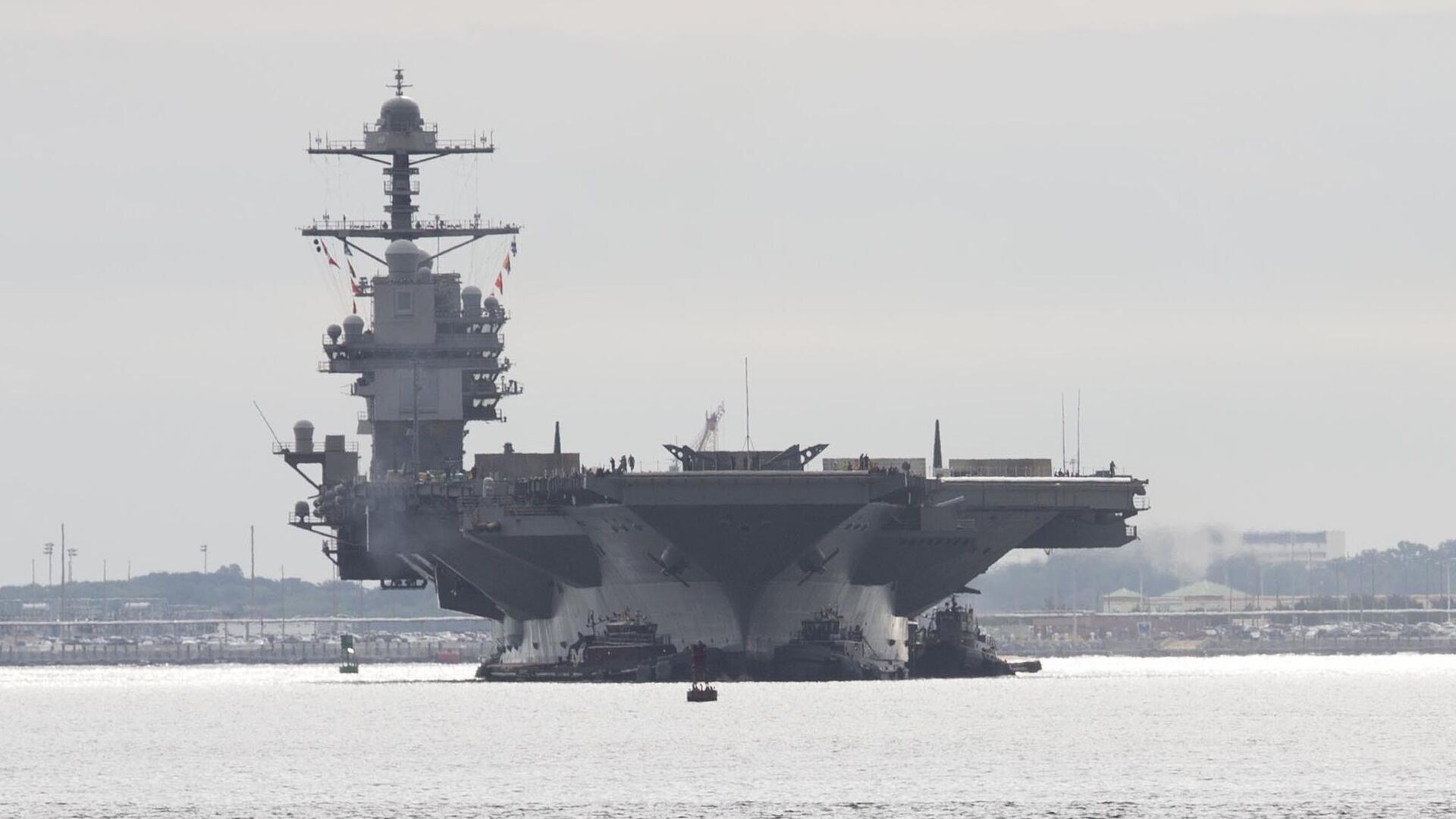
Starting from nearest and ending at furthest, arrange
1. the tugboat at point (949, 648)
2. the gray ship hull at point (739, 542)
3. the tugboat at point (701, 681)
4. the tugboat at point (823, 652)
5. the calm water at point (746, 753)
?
the calm water at point (746, 753) → the gray ship hull at point (739, 542) → the tugboat at point (701, 681) → the tugboat at point (823, 652) → the tugboat at point (949, 648)

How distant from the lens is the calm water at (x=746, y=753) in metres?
53.8

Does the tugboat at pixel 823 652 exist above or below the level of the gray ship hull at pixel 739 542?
below

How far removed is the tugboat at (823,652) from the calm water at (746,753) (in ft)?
2.92

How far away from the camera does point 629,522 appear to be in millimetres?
82250

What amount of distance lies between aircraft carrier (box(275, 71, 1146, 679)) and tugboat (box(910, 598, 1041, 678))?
4083 mm

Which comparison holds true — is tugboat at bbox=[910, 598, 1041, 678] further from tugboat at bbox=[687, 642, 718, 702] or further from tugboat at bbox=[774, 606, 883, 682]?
tugboat at bbox=[687, 642, 718, 702]

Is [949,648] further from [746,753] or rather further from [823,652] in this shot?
[746,753]

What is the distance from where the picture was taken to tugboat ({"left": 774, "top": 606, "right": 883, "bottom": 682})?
85438mm

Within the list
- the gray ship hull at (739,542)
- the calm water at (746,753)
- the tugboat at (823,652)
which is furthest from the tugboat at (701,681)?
the tugboat at (823,652)

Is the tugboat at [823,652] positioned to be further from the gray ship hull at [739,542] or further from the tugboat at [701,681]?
the tugboat at [701,681]

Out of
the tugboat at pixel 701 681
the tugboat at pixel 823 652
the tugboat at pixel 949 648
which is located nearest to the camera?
the tugboat at pixel 701 681

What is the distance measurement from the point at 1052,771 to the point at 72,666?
14798cm

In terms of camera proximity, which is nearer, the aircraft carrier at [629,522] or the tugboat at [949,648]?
the aircraft carrier at [629,522]

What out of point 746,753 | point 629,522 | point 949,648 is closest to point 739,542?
point 629,522
